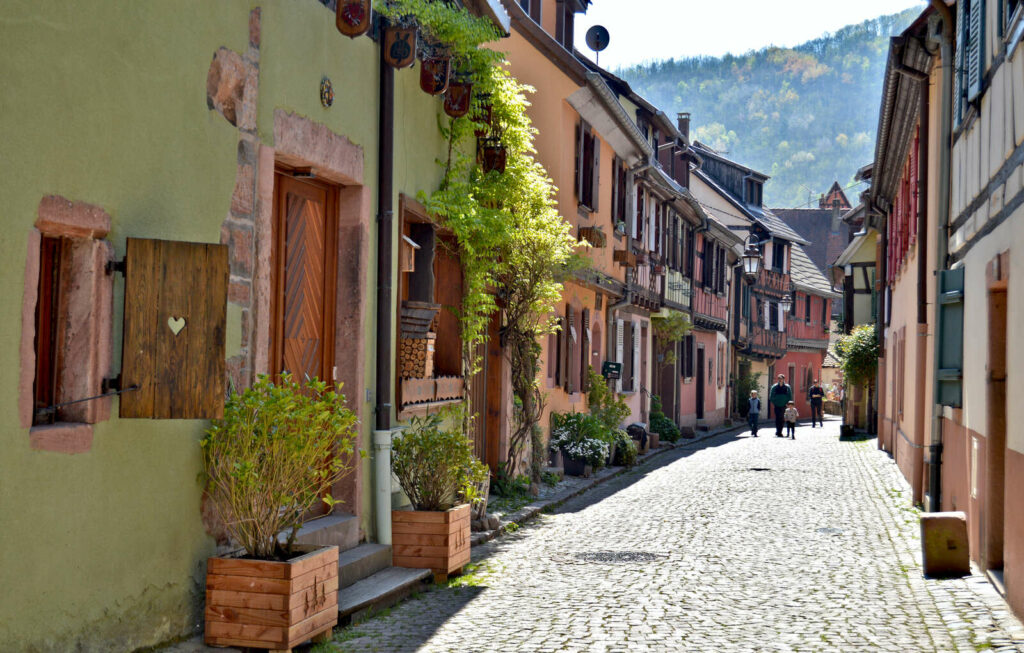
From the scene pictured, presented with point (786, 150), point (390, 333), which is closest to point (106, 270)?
point (390, 333)

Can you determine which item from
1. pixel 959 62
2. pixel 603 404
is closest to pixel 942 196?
pixel 959 62

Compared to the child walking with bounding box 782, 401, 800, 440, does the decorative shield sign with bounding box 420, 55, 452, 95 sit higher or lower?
higher

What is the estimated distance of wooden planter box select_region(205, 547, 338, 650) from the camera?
5449mm

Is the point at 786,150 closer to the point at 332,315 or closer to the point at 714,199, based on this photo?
the point at 714,199

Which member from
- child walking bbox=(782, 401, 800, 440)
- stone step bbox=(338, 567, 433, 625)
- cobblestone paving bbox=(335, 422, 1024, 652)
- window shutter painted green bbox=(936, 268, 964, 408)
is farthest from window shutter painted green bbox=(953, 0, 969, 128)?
child walking bbox=(782, 401, 800, 440)

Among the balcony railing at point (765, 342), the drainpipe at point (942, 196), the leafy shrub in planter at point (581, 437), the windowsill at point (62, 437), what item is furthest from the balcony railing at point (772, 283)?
the windowsill at point (62, 437)

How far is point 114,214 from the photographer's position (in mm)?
4984

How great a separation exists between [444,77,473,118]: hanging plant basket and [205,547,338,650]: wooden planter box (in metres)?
5.12

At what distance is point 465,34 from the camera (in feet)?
30.1

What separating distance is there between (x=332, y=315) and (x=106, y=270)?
9.90 ft

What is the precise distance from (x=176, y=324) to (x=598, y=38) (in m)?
18.9

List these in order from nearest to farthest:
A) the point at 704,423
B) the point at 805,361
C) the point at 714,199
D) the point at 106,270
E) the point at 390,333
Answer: the point at 106,270 → the point at 390,333 → the point at 704,423 → the point at 714,199 → the point at 805,361

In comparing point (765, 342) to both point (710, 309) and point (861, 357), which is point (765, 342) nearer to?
point (710, 309)

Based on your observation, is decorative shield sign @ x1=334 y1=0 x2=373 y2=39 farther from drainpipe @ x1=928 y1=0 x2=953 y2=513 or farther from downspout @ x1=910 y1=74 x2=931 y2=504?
downspout @ x1=910 y1=74 x2=931 y2=504
